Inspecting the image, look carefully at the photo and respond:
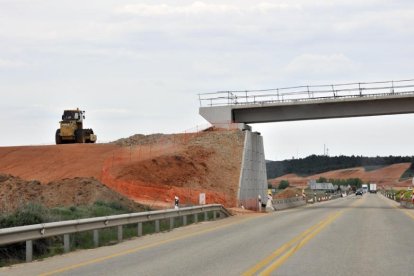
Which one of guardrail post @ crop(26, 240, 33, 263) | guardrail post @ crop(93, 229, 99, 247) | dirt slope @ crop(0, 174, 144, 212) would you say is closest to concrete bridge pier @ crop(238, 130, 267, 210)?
dirt slope @ crop(0, 174, 144, 212)

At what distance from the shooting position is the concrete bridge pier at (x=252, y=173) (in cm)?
4772

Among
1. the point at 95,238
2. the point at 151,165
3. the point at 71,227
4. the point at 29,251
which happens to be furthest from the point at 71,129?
the point at 29,251

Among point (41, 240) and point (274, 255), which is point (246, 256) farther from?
point (41, 240)

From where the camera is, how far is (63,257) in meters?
14.7

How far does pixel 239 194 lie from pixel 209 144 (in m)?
8.46

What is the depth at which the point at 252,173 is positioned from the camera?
52219 millimetres

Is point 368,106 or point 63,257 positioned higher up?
point 368,106

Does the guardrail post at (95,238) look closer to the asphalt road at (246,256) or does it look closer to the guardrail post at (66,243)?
the asphalt road at (246,256)

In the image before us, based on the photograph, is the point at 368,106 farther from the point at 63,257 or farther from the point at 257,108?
the point at 63,257

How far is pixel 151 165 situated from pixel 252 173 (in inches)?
391

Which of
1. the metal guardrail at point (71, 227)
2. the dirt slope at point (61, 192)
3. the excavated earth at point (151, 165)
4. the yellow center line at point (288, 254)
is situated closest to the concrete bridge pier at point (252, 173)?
the excavated earth at point (151, 165)

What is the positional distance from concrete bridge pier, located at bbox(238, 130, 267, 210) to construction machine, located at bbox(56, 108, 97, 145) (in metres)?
15.2

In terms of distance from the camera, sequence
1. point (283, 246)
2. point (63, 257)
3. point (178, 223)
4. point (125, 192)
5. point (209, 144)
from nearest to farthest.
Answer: point (63, 257) < point (283, 246) < point (178, 223) < point (125, 192) < point (209, 144)

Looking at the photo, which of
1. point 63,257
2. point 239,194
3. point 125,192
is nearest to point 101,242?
point 63,257
